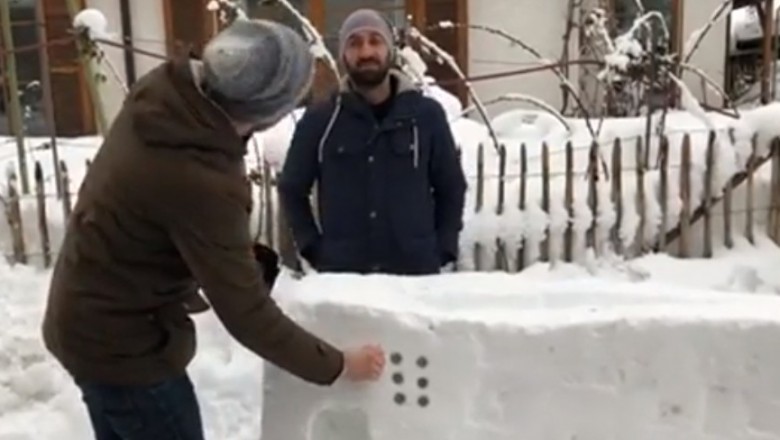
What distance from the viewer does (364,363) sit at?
8.07 ft

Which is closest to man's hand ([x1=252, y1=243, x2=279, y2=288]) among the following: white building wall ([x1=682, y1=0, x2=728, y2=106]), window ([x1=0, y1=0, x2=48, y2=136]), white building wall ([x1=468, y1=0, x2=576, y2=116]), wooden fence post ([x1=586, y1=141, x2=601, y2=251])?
wooden fence post ([x1=586, y1=141, x2=601, y2=251])

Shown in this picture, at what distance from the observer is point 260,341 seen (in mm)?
2156

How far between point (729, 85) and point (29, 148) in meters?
6.20

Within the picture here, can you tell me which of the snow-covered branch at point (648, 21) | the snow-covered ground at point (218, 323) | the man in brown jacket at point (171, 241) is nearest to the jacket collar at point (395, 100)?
the snow-covered ground at point (218, 323)

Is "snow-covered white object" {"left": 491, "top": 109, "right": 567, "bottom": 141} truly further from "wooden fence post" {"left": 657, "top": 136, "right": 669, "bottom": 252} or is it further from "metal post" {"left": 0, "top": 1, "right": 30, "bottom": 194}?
"metal post" {"left": 0, "top": 1, "right": 30, "bottom": 194}

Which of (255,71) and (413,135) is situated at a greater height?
(255,71)

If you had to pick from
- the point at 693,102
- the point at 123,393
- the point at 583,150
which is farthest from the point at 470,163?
the point at 123,393

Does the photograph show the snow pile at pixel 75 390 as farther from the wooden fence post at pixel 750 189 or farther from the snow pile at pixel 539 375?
the wooden fence post at pixel 750 189

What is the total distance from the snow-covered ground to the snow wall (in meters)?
0.05

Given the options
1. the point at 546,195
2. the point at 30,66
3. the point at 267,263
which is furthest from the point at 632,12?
the point at 267,263

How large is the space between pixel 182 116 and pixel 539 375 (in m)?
1.07

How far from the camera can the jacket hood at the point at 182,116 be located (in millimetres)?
2020

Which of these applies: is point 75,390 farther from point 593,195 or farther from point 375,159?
point 593,195

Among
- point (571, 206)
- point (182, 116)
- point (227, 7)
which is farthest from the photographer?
point (227, 7)
